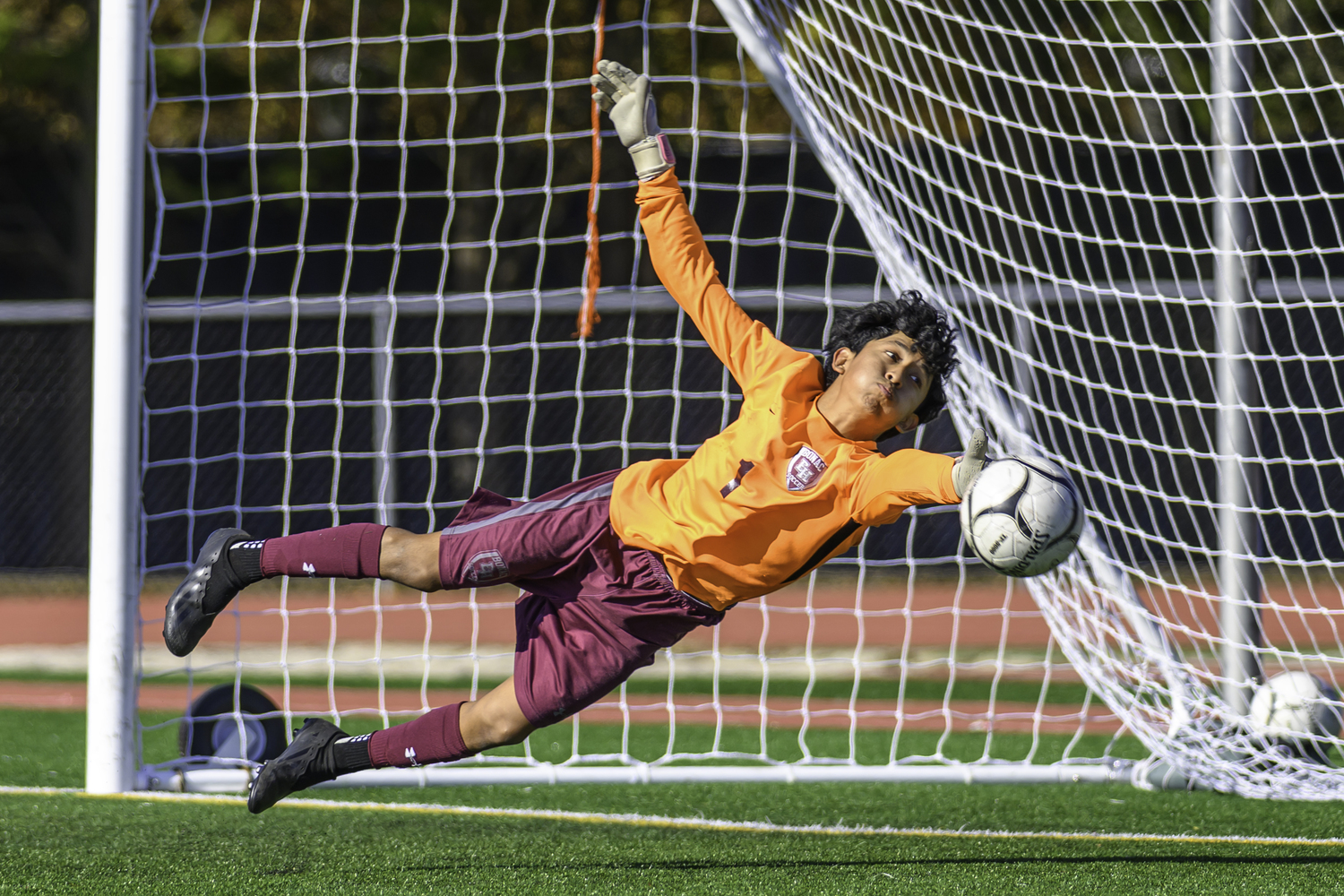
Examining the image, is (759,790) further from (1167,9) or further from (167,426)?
(1167,9)

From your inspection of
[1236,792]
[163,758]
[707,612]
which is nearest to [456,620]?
[163,758]

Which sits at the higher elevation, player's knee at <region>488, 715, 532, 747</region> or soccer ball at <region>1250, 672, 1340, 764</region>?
player's knee at <region>488, 715, 532, 747</region>

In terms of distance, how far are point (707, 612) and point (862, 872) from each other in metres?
0.87

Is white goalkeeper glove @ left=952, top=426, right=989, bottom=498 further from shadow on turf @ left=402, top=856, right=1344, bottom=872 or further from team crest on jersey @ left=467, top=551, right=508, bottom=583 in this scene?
shadow on turf @ left=402, top=856, right=1344, bottom=872

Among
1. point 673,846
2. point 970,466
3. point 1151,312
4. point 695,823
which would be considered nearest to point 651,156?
point 970,466

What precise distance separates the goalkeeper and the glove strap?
0.48m

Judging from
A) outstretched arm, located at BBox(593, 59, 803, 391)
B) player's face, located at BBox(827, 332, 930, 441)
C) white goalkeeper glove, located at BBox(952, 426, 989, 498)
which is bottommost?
white goalkeeper glove, located at BBox(952, 426, 989, 498)

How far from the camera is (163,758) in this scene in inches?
232

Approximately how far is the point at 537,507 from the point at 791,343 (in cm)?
679

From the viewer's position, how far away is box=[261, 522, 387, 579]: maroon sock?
11.4 ft

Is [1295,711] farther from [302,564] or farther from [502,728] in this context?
[302,564]

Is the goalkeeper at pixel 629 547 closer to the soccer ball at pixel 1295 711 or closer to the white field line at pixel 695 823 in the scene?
the white field line at pixel 695 823

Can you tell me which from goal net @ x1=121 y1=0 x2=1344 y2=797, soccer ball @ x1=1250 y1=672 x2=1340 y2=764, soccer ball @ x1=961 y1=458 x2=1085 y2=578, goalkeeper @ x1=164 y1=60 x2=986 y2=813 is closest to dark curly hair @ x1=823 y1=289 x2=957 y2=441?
goalkeeper @ x1=164 y1=60 x2=986 y2=813

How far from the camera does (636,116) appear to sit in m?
3.76
